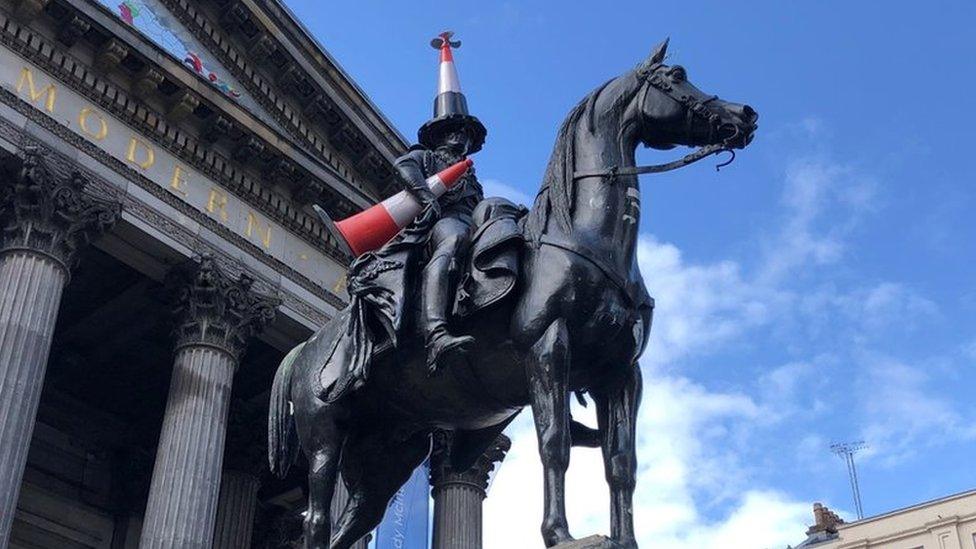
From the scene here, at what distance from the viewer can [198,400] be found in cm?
1677

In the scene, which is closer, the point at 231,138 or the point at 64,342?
the point at 231,138

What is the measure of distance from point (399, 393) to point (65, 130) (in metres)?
12.8

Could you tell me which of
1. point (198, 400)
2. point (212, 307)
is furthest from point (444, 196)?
point (212, 307)

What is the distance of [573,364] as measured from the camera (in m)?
5.27

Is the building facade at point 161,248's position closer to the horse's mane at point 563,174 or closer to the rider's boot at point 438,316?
the rider's boot at point 438,316

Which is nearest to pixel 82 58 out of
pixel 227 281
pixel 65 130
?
pixel 65 130

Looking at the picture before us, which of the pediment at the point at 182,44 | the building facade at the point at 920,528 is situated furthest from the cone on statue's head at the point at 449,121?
the building facade at the point at 920,528

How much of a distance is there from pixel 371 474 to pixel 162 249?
1277 cm

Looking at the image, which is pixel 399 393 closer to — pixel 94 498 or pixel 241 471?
pixel 241 471

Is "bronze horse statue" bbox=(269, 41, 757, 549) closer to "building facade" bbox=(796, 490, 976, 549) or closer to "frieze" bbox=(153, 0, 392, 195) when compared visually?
"frieze" bbox=(153, 0, 392, 195)

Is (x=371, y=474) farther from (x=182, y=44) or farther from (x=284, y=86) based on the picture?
(x=284, y=86)

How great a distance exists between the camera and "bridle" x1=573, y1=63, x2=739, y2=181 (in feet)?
18.0

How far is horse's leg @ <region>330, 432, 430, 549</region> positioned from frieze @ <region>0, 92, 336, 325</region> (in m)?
11.5

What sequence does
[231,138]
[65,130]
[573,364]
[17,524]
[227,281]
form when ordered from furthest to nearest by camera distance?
[17,524]
[231,138]
[227,281]
[65,130]
[573,364]
